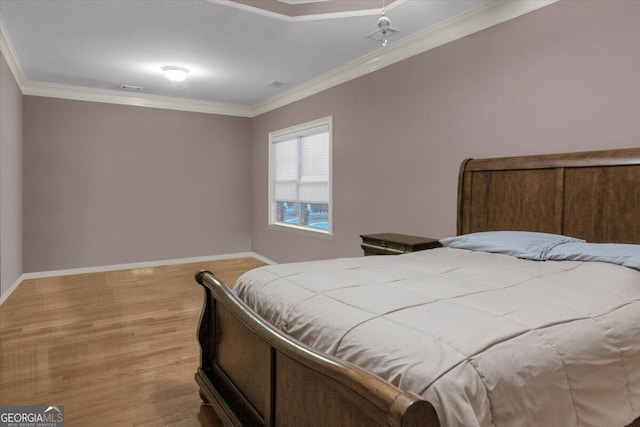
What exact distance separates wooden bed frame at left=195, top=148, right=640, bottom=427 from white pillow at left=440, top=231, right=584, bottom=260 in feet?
0.54

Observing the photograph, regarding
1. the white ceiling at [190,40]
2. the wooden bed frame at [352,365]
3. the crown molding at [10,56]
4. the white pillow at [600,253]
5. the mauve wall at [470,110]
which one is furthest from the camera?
the crown molding at [10,56]

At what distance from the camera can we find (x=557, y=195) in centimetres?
236

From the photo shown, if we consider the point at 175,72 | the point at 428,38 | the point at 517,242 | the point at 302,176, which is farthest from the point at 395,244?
the point at 175,72

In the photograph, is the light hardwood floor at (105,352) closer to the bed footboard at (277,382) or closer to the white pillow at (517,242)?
the bed footboard at (277,382)

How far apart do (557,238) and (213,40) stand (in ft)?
10.3

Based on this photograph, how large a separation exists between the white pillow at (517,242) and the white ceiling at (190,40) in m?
1.55

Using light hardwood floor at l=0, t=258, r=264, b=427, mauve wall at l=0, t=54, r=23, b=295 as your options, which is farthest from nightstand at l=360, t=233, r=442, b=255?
mauve wall at l=0, t=54, r=23, b=295

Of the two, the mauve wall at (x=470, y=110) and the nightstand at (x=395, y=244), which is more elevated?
the mauve wall at (x=470, y=110)

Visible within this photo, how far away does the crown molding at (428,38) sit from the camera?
8.93 feet

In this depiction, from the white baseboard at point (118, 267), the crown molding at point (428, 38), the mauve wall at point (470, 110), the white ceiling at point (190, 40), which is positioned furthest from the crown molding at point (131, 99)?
the white baseboard at point (118, 267)

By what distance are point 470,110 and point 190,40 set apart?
8.18 ft

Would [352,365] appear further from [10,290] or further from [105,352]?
[10,290]

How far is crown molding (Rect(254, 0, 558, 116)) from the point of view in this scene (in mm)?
2721

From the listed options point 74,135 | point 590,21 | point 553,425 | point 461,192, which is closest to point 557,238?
point 461,192
